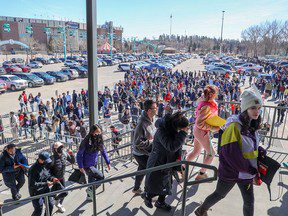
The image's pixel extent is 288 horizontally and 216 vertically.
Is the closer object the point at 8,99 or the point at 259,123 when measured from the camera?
the point at 259,123

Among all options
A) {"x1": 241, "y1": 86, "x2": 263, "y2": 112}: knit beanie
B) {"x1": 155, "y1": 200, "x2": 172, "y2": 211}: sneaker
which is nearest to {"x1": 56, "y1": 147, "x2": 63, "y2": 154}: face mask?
{"x1": 155, "y1": 200, "x2": 172, "y2": 211}: sneaker

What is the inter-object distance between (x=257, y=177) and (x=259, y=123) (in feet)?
2.09

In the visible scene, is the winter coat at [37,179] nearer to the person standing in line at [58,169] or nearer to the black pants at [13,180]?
the person standing in line at [58,169]

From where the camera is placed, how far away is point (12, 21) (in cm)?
10188

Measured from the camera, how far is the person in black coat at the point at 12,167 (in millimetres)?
5625

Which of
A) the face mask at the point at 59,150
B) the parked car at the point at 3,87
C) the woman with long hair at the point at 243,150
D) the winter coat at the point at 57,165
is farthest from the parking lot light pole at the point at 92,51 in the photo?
the parked car at the point at 3,87

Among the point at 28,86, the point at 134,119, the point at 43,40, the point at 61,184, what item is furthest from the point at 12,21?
the point at 61,184

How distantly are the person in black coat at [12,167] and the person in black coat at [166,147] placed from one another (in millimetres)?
3693

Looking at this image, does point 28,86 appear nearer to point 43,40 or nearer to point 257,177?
point 257,177

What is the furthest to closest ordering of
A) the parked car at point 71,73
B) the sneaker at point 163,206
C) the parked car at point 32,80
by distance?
1. the parked car at point 71,73
2. the parked car at point 32,80
3. the sneaker at point 163,206

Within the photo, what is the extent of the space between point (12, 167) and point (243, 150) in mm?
5024

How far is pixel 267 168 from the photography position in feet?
9.66

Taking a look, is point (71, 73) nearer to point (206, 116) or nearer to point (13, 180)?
point (13, 180)

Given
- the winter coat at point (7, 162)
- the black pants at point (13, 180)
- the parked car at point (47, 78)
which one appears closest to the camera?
the winter coat at point (7, 162)
